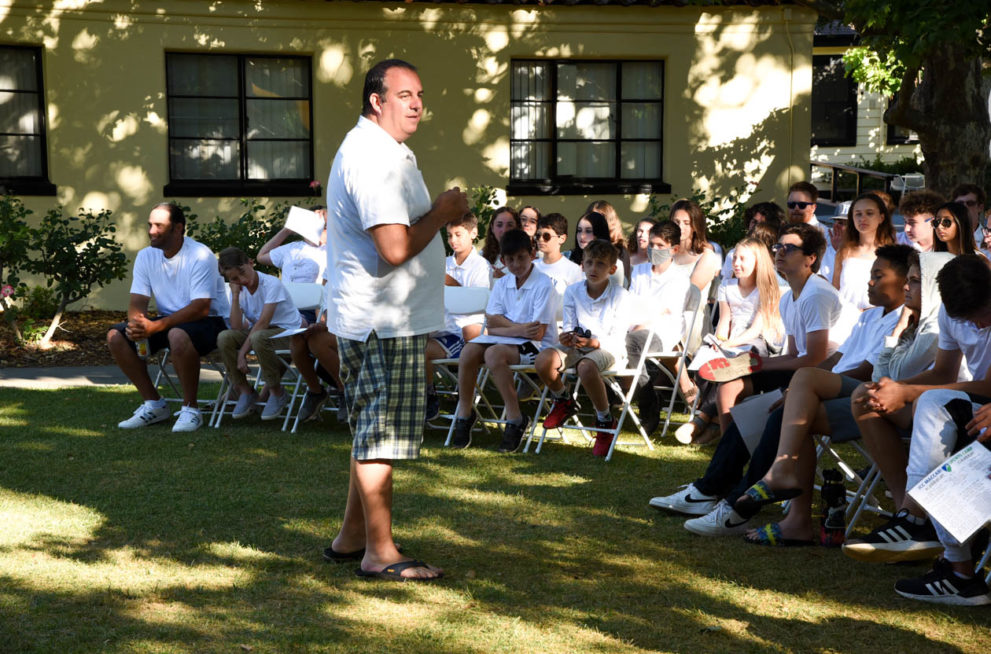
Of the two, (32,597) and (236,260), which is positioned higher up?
(236,260)

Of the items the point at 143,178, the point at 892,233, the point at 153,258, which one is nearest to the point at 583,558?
the point at 892,233

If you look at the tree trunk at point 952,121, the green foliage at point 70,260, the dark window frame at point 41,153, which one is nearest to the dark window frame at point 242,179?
the dark window frame at point 41,153

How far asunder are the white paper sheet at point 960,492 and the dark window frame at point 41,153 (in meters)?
12.4

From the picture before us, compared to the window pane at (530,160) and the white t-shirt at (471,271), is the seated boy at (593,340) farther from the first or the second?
the window pane at (530,160)

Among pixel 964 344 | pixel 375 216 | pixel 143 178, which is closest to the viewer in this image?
pixel 375 216

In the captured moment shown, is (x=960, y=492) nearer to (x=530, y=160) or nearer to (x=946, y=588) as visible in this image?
(x=946, y=588)

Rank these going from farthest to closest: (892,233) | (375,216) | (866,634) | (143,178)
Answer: (143,178)
(892,233)
(375,216)
(866,634)

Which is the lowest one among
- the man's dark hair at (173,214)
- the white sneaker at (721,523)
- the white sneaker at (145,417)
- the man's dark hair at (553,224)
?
the white sneaker at (145,417)

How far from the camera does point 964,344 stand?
5012 mm

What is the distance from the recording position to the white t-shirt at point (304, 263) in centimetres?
1027

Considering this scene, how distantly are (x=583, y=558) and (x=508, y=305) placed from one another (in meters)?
3.32

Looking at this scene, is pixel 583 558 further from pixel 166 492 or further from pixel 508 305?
pixel 508 305

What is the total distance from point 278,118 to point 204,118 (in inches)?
37.1

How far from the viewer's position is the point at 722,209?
15.9 meters
